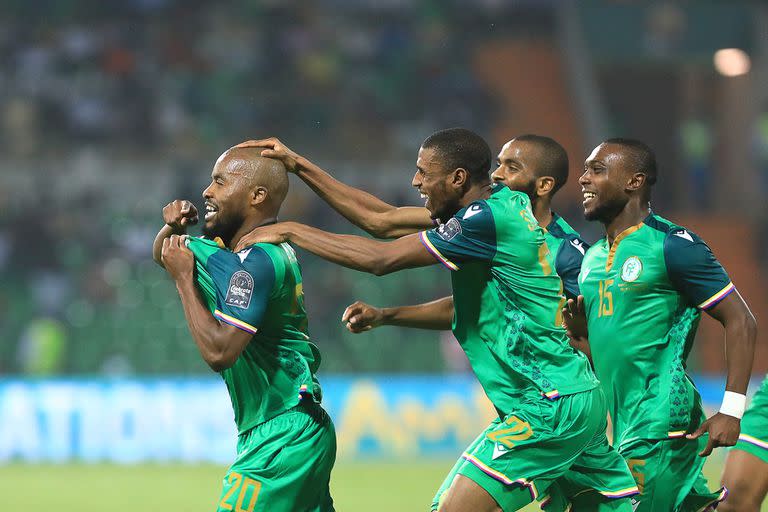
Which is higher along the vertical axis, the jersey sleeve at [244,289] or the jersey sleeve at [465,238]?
the jersey sleeve at [465,238]

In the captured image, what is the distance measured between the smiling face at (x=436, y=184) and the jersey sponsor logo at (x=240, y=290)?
1043 mm

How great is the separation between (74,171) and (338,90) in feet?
18.7

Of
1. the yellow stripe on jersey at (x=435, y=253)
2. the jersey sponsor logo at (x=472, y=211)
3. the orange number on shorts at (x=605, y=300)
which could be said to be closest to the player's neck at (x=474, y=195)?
the jersey sponsor logo at (x=472, y=211)

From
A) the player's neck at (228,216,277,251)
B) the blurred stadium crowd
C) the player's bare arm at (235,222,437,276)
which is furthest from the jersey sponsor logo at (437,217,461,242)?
the blurred stadium crowd

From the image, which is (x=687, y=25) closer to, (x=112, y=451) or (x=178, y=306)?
(x=178, y=306)

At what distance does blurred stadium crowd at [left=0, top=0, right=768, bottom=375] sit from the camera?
57.0 feet

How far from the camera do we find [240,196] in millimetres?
5109

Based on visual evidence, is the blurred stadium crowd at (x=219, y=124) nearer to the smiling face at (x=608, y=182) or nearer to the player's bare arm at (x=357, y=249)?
the smiling face at (x=608, y=182)

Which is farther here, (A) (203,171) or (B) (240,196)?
(A) (203,171)

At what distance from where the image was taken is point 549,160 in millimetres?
6340

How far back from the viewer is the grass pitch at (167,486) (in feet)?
36.8

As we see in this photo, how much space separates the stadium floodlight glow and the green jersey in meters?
20.7

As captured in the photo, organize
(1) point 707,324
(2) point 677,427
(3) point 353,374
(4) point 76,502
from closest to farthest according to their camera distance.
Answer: (2) point 677,427, (4) point 76,502, (3) point 353,374, (1) point 707,324

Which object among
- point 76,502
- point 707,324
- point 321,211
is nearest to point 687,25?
point 707,324
